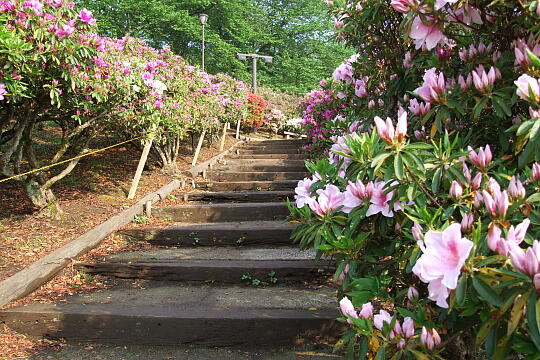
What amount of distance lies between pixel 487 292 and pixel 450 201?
0.51 meters

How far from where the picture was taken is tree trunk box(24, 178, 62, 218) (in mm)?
4285

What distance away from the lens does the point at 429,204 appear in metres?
1.34

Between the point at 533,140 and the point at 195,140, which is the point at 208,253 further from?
the point at 195,140

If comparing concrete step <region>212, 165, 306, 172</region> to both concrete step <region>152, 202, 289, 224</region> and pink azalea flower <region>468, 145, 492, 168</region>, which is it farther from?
pink azalea flower <region>468, 145, 492, 168</region>

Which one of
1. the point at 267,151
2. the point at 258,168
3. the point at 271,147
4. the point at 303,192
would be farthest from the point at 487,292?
the point at 271,147

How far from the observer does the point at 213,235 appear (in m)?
→ 4.35

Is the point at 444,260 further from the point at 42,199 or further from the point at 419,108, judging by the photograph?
the point at 42,199

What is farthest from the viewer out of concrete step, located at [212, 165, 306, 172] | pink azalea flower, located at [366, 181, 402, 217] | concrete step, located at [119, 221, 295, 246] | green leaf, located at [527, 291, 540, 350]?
concrete step, located at [212, 165, 306, 172]

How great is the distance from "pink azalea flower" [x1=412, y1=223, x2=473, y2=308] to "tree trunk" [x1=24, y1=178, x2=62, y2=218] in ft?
14.2

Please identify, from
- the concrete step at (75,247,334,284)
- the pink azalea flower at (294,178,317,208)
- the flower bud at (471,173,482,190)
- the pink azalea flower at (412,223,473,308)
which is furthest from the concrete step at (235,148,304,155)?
→ the pink azalea flower at (412,223,473,308)

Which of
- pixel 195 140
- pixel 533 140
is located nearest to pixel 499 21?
pixel 533 140

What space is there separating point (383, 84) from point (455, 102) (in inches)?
37.5

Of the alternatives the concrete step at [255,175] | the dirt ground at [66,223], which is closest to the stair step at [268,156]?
the concrete step at [255,175]

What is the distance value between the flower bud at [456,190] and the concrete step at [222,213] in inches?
147
